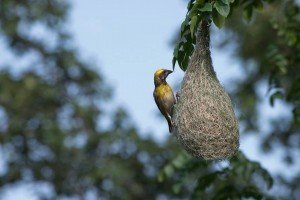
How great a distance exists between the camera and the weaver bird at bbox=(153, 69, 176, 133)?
443 centimetres

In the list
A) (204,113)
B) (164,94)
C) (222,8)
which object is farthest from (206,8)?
(164,94)

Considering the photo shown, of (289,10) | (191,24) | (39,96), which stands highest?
(39,96)

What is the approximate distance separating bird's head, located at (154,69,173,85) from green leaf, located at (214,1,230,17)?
1.33 metres

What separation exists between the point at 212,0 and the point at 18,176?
8.93 metres

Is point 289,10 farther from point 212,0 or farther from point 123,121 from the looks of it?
point 123,121

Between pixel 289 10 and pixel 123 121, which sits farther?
pixel 123 121

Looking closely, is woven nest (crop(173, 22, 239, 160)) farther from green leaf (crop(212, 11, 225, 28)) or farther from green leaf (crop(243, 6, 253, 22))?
green leaf (crop(243, 6, 253, 22))

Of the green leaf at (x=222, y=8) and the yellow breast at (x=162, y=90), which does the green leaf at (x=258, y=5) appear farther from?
the green leaf at (x=222, y=8)

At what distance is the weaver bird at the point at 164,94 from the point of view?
4434mm

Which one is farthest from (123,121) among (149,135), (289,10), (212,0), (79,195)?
(212,0)

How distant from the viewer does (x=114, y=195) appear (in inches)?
433

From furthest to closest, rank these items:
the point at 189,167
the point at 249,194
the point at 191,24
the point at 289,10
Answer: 1. the point at 289,10
2. the point at 189,167
3. the point at 249,194
4. the point at 191,24

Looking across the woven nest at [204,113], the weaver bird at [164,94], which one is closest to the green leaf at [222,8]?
the woven nest at [204,113]

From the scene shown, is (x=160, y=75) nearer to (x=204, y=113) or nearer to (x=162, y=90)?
(x=162, y=90)
